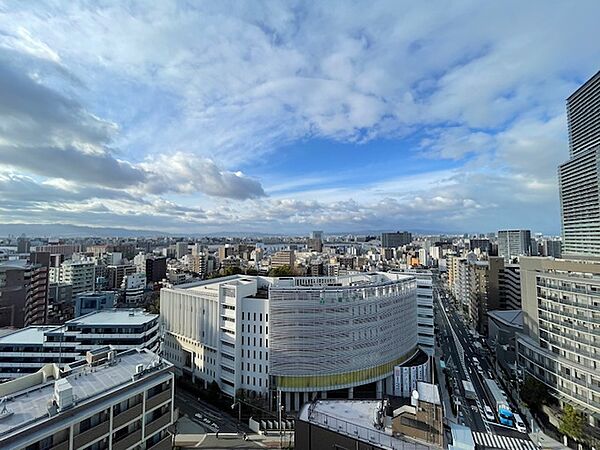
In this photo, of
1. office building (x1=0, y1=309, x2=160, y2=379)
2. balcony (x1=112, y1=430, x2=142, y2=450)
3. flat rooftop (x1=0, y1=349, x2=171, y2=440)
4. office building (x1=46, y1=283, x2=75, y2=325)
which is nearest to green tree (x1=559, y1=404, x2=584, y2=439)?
flat rooftop (x1=0, y1=349, x2=171, y2=440)

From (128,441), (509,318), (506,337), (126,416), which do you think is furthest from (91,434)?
(509,318)

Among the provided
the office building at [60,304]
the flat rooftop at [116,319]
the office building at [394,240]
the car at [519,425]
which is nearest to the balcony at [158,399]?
the flat rooftop at [116,319]

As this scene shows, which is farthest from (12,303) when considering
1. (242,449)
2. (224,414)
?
(242,449)

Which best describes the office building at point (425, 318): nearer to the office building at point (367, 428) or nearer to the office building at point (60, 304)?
the office building at point (367, 428)

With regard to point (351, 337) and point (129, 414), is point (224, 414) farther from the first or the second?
point (129, 414)

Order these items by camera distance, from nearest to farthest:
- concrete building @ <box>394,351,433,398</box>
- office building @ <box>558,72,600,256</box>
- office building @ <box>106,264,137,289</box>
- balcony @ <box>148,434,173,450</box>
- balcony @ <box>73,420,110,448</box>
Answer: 1. balcony @ <box>73,420,110,448</box>
2. balcony @ <box>148,434,173,450</box>
3. concrete building @ <box>394,351,433,398</box>
4. office building @ <box>558,72,600,256</box>
5. office building @ <box>106,264,137,289</box>

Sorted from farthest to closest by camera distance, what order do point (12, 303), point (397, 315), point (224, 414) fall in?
point (12, 303), point (397, 315), point (224, 414)

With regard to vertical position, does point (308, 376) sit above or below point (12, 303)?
below

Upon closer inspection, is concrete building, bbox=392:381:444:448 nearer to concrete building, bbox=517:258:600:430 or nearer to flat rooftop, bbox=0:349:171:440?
flat rooftop, bbox=0:349:171:440

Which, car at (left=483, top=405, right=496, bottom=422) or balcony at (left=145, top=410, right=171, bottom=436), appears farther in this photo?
car at (left=483, top=405, right=496, bottom=422)
